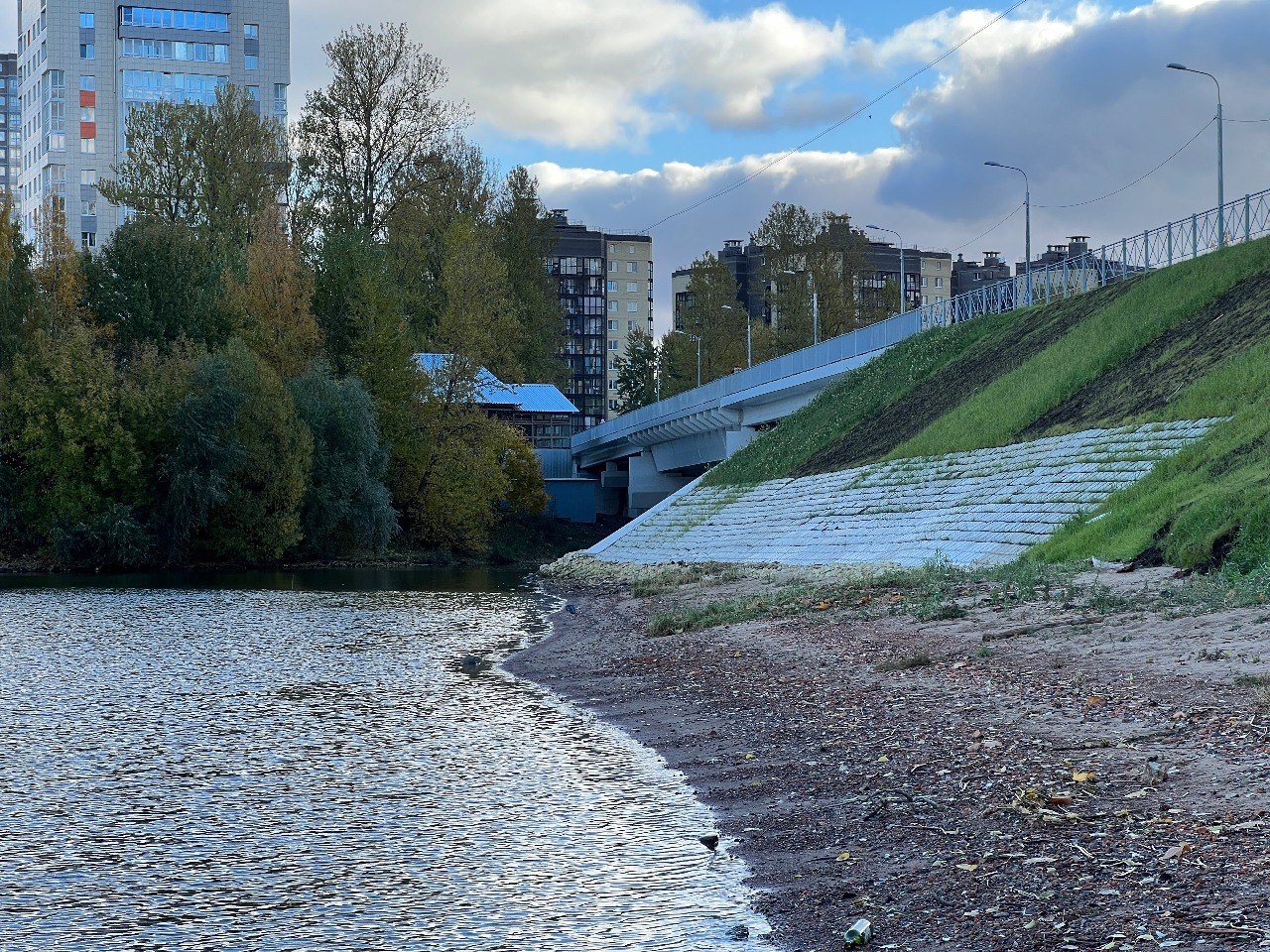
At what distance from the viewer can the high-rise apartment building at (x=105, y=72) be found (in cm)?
13275

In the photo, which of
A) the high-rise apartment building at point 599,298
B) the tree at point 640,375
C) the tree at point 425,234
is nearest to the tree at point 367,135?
the tree at point 425,234

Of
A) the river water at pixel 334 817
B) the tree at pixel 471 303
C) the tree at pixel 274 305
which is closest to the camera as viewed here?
the river water at pixel 334 817

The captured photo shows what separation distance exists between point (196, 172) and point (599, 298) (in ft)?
390

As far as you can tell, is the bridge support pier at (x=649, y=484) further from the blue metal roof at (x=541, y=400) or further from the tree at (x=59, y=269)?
the tree at (x=59, y=269)

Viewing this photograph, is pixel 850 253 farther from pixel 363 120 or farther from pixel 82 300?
pixel 82 300

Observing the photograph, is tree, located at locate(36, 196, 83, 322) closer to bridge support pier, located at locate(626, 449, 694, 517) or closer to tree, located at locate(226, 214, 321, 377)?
tree, located at locate(226, 214, 321, 377)

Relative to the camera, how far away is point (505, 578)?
5309 centimetres

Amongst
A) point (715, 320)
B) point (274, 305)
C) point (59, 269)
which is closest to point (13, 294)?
point (59, 269)

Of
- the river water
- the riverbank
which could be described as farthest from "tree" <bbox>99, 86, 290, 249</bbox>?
the riverbank

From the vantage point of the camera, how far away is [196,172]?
241ft

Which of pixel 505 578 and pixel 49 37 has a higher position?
pixel 49 37

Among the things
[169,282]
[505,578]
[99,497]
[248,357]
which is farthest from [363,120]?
[505,578]

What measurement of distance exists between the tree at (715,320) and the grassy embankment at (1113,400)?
45.2m

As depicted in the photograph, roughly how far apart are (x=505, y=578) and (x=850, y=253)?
196 ft
